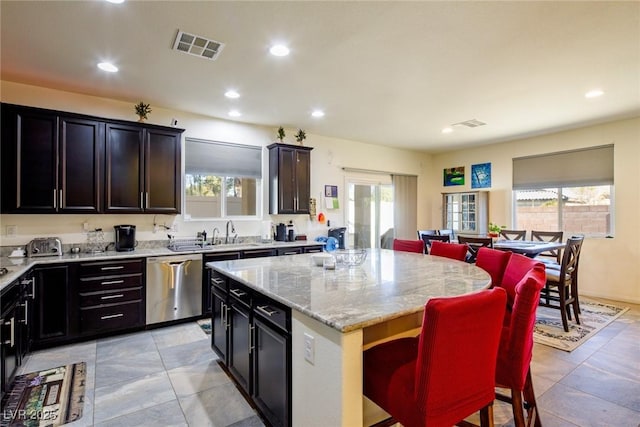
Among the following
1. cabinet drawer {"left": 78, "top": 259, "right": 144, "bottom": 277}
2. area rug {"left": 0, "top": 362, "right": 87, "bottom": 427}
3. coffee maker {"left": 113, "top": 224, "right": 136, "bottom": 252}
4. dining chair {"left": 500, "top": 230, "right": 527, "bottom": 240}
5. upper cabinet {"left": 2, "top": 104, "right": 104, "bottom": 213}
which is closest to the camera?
area rug {"left": 0, "top": 362, "right": 87, "bottom": 427}

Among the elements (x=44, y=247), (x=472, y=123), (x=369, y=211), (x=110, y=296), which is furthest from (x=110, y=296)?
(x=472, y=123)

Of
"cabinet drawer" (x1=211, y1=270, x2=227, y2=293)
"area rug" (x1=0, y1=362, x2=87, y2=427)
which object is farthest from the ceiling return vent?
"area rug" (x1=0, y1=362, x2=87, y2=427)

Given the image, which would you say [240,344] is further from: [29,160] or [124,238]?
[29,160]

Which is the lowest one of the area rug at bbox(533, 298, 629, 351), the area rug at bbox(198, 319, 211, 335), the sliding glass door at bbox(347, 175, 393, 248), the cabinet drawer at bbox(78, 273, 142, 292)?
the area rug at bbox(198, 319, 211, 335)

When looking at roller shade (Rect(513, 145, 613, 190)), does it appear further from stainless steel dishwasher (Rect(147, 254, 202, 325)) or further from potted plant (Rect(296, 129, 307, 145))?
stainless steel dishwasher (Rect(147, 254, 202, 325))

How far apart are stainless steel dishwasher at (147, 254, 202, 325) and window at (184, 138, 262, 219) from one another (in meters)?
0.92

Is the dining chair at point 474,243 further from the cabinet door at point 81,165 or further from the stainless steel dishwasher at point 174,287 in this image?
the cabinet door at point 81,165

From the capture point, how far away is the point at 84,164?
141 inches

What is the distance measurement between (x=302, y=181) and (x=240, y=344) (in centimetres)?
322

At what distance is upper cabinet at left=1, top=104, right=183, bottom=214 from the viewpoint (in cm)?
327

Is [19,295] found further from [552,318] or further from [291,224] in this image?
[552,318]

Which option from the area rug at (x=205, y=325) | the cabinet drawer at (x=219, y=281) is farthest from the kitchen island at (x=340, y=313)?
the area rug at (x=205, y=325)

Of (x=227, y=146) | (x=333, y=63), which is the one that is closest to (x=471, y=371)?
(x=333, y=63)

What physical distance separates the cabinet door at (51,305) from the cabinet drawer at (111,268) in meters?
0.15
